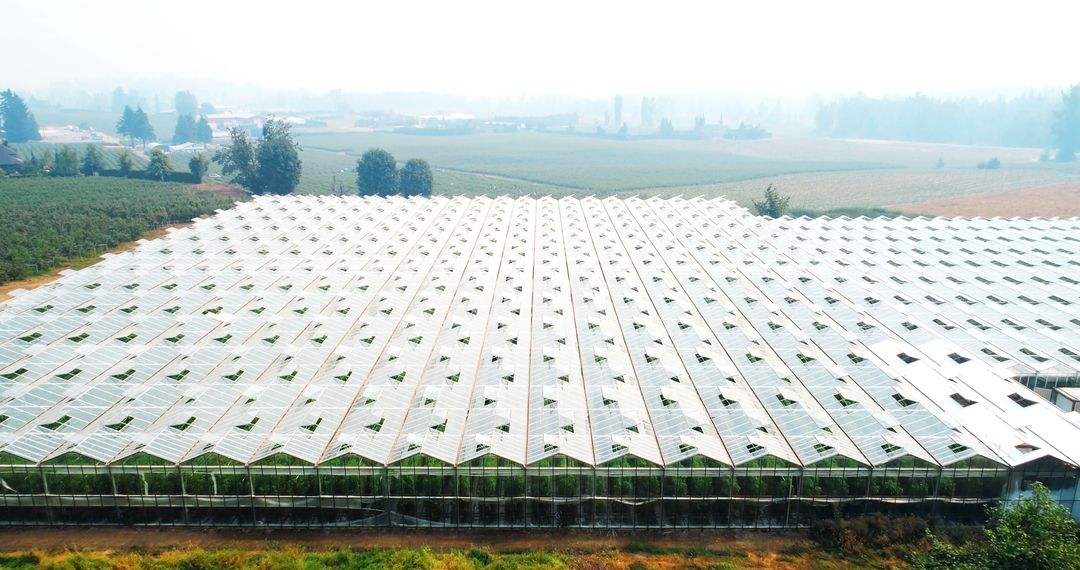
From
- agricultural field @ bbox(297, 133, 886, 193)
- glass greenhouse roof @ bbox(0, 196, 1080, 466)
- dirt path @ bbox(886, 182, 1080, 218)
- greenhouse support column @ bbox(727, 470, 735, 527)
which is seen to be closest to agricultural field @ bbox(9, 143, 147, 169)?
agricultural field @ bbox(297, 133, 886, 193)

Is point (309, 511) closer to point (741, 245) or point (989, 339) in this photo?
point (989, 339)

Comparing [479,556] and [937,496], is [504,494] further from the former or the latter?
[937,496]

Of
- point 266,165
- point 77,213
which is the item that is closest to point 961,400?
point 77,213

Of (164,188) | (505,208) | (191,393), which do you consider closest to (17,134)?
(164,188)

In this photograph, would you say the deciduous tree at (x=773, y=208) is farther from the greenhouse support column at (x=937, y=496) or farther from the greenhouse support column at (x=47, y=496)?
the greenhouse support column at (x=47, y=496)

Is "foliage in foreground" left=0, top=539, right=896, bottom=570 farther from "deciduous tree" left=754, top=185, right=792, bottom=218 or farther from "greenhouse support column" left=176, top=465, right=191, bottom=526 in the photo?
"deciduous tree" left=754, top=185, right=792, bottom=218

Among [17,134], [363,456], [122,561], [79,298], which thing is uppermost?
[17,134]
